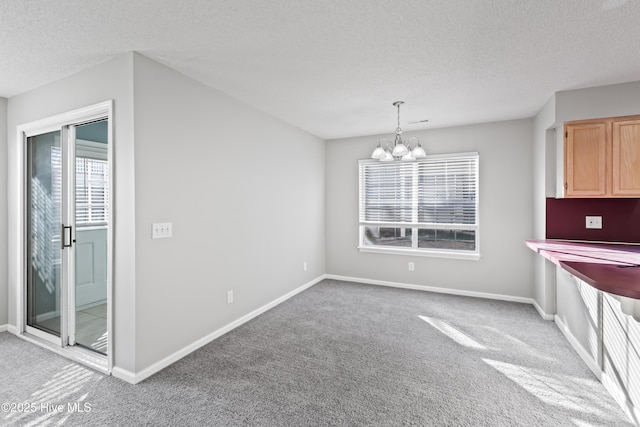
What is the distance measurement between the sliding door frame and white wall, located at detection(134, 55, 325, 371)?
0.28 m

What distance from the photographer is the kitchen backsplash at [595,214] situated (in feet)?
10.3

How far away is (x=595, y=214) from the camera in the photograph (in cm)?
328

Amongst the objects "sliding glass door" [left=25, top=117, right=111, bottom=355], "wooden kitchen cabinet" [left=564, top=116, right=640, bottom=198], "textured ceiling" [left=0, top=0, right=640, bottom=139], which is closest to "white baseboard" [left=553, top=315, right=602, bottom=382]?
"wooden kitchen cabinet" [left=564, top=116, right=640, bottom=198]

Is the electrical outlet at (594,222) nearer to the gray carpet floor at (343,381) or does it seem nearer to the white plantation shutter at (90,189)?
the gray carpet floor at (343,381)

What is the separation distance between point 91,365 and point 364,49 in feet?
11.2

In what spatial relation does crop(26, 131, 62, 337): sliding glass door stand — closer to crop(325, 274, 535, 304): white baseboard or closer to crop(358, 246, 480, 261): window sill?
crop(325, 274, 535, 304): white baseboard

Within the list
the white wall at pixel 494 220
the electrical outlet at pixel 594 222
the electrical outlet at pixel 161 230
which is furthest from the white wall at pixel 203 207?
the electrical outlet at pixel 594 222

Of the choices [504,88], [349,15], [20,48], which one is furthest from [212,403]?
[504,88]

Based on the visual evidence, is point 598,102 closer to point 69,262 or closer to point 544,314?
point 544,314

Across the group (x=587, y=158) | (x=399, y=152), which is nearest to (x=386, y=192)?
(x=399, y=152)

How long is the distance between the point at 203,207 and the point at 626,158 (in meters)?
4.18

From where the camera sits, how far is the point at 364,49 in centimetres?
224

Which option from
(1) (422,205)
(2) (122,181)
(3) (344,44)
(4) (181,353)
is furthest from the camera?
(1) (422,205)

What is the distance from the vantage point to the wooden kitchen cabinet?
287 centimetres
